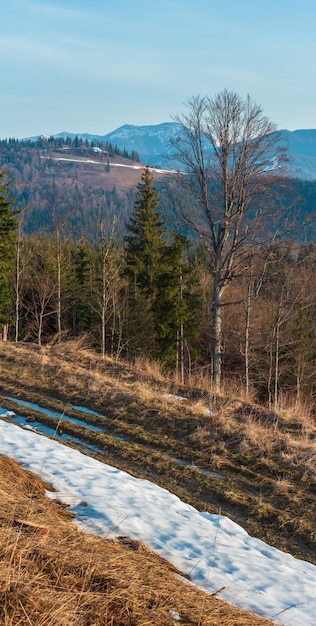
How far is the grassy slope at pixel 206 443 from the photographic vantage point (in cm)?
592

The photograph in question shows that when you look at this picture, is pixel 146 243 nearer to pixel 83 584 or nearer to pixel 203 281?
pixel 203 281

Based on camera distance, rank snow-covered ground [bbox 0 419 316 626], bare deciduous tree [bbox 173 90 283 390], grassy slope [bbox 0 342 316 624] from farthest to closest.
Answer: bare deciduous tree [bbox 173 90 283 390]
grassy slope [bbox 0 342 316 624]
snow-covered ground [bbox 0 419 316 626]

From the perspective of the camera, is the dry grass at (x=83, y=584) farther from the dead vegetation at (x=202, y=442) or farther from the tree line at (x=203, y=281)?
the tree line at (x=203, y=281)

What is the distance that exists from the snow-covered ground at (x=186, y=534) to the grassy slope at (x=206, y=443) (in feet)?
1.60

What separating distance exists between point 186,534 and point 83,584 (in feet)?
7.31

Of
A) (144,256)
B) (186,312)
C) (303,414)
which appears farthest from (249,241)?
(144,256)

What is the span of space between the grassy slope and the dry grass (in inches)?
12.1

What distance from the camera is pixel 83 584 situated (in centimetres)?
281

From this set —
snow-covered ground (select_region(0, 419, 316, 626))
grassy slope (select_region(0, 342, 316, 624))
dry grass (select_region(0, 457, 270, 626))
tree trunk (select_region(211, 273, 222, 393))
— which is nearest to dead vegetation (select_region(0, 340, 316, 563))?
grassy slope (select_region(0, 342, 316, 624))

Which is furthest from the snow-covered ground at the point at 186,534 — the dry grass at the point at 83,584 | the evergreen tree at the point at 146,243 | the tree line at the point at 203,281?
the evergreen tree at the point at 146,243

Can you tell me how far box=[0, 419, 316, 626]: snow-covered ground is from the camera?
385 centimetres

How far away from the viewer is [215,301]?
1586cm

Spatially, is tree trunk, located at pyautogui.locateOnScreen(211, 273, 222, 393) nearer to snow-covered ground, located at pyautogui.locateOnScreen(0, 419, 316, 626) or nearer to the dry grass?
snow-covered ground, located at pyautogui.locateOnScreen(0, 419, 316, 626)

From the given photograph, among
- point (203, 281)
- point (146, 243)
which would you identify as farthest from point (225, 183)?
point (203, 281)
